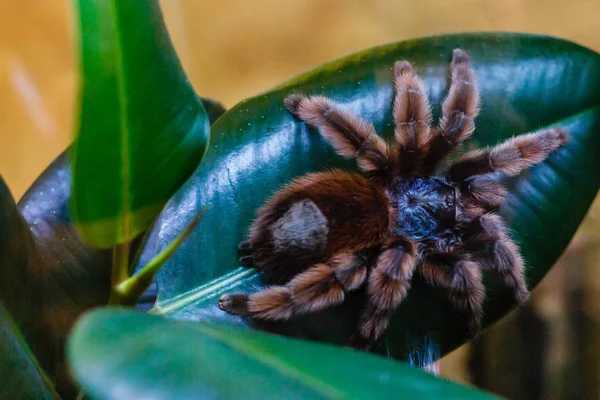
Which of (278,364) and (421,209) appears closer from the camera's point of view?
(278,364)

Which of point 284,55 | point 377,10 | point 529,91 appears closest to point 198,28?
point 284,55

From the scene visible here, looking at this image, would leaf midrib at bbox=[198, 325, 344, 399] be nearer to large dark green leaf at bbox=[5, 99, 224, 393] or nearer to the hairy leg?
large dark green leaf at bbox=[5, 99, 224, 393]

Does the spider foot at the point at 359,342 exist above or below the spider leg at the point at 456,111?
below

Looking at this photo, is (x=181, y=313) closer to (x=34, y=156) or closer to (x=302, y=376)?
(x=302, y=376)

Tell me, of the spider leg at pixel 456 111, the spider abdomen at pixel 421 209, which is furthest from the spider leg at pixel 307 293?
the spider leg at pixel 456 111

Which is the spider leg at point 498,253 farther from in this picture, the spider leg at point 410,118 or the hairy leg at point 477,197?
the spider leg at point 410,118

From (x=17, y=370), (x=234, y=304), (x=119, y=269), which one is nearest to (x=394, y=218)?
(x=234, y=304)

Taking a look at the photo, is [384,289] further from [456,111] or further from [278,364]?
[278,364]
